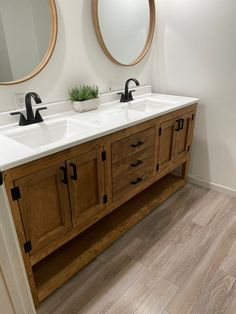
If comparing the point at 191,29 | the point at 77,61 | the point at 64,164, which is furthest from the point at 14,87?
the point at 191,29

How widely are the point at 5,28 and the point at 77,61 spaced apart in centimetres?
50

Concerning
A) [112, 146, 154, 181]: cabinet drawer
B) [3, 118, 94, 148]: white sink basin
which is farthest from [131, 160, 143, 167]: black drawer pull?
[3, 118, 94, 148]: white sink basin

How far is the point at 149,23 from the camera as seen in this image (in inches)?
84.7

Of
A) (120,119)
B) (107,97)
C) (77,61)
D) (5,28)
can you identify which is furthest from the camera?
(107,97)

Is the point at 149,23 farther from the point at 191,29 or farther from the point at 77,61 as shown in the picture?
the point at 77,61

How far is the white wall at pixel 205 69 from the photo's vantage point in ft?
6.14

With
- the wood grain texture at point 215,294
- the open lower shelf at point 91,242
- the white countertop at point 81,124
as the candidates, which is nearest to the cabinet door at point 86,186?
the white countertop at point 81,124

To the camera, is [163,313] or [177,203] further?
[177,203]

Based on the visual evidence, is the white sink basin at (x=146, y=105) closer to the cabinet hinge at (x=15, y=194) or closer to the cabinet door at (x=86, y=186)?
the cabinet door at (x=86, y=186)

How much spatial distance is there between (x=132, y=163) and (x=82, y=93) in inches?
24.6

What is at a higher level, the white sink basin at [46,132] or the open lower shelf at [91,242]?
the white sink basin at [46,132]

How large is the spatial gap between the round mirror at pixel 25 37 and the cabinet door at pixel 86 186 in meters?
0.66

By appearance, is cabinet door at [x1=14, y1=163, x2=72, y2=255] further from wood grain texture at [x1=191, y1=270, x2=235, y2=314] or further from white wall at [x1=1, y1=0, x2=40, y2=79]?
wood grain texture at [x1=191, y1=270, x2=235, y2=314]

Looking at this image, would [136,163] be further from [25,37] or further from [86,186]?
[25,37]
